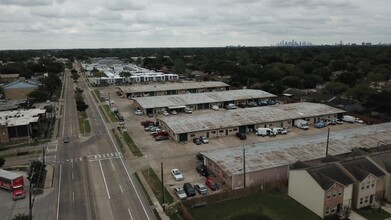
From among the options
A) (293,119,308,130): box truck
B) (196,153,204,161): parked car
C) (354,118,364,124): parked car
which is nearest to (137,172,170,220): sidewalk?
(196,153,204,161): parked car

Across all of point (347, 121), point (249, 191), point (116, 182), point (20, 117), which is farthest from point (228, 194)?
point (20, 117)

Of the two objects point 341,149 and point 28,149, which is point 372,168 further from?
point 28,149

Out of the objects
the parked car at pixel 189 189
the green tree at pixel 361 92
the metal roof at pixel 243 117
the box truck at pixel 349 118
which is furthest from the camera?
the green tree at pixel 361 92

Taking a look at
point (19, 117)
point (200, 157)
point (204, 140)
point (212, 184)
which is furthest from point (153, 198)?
point (19, 117)

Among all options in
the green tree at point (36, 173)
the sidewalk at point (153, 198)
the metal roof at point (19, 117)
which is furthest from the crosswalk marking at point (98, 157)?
the metal roof at point (19, 117)

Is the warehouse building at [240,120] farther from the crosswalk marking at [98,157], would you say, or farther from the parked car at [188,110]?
the parked car at [188,110]

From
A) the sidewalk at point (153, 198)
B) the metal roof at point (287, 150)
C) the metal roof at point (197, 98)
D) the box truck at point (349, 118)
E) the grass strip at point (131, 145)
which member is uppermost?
the metal roof at point (197, 98)

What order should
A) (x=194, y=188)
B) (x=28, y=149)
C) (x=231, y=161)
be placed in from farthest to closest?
(x=28, y=149) < (x=231, y=161) < (x=194, y=188)
